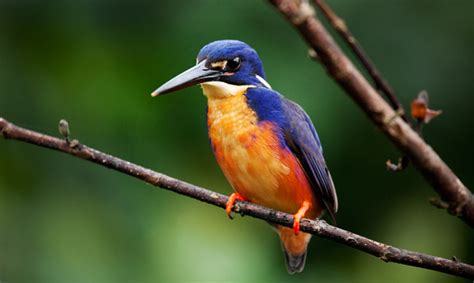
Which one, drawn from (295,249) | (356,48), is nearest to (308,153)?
(295,249)

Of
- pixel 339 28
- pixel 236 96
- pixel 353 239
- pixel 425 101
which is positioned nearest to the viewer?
pixel 339 28

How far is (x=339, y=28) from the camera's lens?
3.87ft

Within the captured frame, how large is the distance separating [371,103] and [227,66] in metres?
1.41

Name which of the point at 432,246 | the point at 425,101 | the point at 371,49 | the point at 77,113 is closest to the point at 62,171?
the point at 77,113

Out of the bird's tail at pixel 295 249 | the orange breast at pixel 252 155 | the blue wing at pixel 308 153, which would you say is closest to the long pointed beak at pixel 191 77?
the orange breast at pixel 252 155

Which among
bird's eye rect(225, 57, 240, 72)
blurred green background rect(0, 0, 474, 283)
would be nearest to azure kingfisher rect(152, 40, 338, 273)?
bird's eye rect(225, 57, 240, 72)

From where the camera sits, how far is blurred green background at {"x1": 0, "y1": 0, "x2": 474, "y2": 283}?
136 inches

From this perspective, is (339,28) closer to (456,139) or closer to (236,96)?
(236,96)

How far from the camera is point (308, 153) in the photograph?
8.94 ft

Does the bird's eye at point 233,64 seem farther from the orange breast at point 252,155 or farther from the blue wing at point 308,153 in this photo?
the blue wing at point 308,153

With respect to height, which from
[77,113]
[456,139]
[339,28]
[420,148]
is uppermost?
[456,139]

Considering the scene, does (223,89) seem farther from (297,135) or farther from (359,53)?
(359,53)

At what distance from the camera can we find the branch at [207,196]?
184 cm

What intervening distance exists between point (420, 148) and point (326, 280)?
96.0 inches
